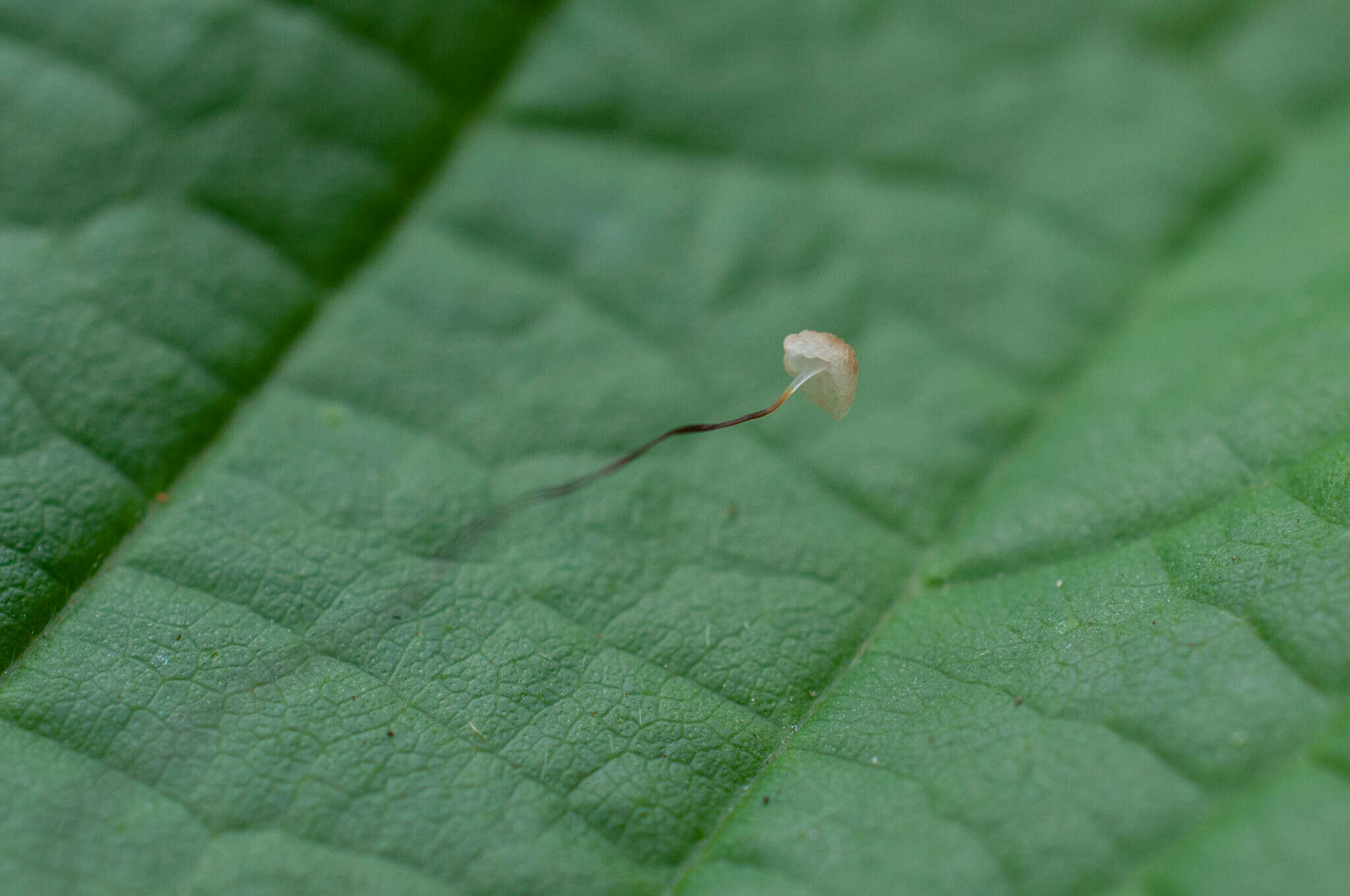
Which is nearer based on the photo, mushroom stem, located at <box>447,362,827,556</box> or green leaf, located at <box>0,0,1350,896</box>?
green leaf, located at <box>0,0,1350,896</box>

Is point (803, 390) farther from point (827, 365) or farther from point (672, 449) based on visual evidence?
point (672, 449)

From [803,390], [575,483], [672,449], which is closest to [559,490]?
[575,483]

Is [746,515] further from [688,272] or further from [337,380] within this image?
[337,380]

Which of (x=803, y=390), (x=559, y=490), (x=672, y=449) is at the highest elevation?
(x=803, y=390)

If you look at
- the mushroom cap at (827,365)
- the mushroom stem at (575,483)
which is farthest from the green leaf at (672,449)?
the mushroom cap at (827,365)

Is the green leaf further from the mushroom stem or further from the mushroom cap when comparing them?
the mushroom cap

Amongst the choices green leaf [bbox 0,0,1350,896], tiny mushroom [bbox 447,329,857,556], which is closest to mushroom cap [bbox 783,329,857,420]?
tiny mushroom [bbox 447,329,857,556]
